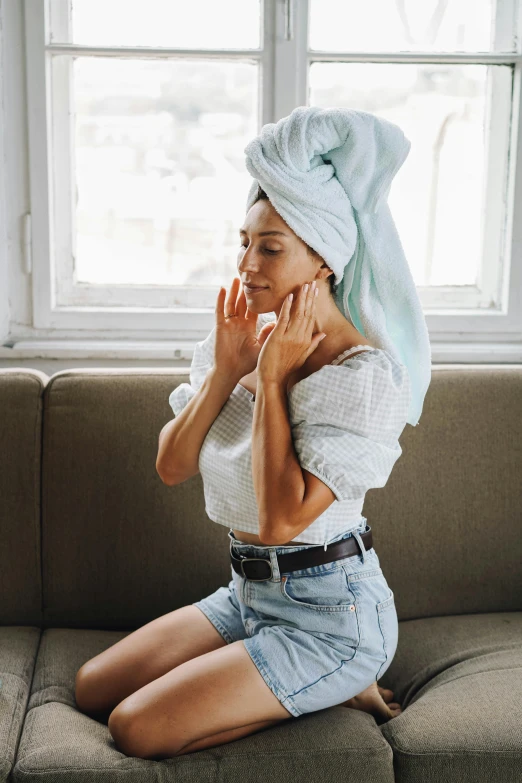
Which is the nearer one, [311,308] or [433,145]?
[311,308]

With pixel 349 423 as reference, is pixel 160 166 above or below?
above

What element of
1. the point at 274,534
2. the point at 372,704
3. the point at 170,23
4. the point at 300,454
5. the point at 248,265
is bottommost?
the point at 372,704

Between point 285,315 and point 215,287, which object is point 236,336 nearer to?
point 285,315

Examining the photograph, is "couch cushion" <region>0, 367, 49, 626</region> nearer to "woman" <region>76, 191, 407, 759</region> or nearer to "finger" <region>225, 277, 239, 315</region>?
"woman" <region>76, 191, 407, 759</region>

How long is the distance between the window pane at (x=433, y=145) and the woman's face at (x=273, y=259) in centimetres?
103

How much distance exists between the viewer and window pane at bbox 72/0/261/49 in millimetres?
2307

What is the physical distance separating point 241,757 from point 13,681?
0.53 metres

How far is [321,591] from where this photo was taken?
1.50 meters

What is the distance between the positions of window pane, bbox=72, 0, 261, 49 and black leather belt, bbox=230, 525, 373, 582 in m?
1.51

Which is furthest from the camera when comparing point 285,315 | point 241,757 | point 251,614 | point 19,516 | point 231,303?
point 19,516

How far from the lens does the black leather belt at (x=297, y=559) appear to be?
59.6 inches

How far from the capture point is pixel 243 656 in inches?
57.7

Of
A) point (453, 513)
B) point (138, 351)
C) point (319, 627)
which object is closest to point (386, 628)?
point (319, 627)

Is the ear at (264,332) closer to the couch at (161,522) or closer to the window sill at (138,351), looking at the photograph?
the couch at (161,522)
